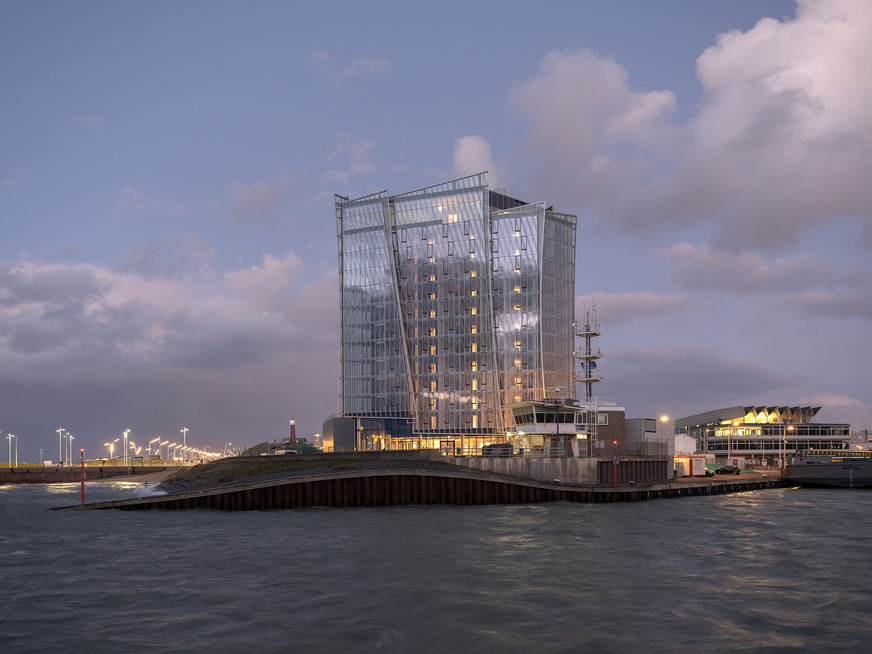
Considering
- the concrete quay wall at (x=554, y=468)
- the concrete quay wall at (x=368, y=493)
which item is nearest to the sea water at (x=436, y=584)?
the concrete quay wall at (x=368, y=493)

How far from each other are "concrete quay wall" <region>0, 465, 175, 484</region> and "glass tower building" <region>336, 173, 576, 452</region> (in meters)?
52.9

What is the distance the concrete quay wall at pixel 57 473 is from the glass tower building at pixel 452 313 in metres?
52.9

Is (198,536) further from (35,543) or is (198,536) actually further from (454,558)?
(454,558)

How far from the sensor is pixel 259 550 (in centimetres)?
4531

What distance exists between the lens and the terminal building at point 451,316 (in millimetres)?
136625

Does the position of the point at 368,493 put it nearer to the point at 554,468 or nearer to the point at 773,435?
the point at 554,468

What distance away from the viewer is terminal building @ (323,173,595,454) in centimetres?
13662

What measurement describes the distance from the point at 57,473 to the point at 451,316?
87.4m

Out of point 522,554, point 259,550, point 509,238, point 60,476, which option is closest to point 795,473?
point 509,238

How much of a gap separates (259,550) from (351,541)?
618cm

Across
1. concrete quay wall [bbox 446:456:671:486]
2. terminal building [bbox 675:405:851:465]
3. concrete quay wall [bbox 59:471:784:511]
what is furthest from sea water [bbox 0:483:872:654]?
terminal building [bbox 675:405:851:465]

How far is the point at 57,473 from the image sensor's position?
14725 centimetres

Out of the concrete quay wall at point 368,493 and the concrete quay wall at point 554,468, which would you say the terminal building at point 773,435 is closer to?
the concrete quay wall at point 554,468

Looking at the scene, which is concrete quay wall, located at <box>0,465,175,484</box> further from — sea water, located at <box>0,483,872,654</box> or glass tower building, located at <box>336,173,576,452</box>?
sea water, located at <box>0,483,872,654</box>
